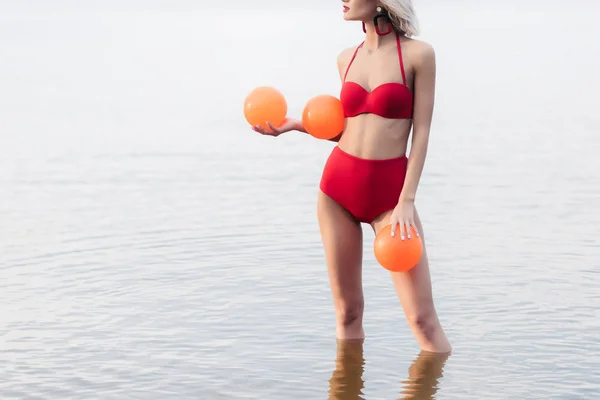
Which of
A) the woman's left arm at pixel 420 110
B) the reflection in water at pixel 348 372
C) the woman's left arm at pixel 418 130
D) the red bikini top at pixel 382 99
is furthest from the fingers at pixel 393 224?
the reflection in water at pixel 348 372

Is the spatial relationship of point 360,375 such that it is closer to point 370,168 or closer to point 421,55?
point 370,168

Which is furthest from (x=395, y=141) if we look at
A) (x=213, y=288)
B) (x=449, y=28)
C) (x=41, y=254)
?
(x=449, y=28)

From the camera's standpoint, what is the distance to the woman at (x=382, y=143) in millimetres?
5940

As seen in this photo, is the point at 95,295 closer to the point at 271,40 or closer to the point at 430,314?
the point at 430,314

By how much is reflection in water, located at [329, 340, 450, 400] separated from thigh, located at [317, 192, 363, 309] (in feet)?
1.57

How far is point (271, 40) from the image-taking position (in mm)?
42031

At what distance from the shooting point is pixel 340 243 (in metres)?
6.34

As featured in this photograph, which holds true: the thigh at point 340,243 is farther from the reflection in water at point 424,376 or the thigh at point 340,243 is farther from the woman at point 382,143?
the reflection in water at point 424,376

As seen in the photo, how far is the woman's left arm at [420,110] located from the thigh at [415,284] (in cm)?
25

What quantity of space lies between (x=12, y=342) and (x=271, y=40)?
35462mm

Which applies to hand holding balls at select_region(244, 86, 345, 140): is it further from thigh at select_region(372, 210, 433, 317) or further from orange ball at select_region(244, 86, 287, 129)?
thigh at select_region(372, 210, 433, 317)

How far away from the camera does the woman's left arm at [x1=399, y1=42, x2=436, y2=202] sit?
589 cm

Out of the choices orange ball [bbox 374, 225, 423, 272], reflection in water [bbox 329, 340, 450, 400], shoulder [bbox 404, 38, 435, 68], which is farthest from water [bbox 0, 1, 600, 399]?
shoulder [bbox 404, 38, 435, 68]

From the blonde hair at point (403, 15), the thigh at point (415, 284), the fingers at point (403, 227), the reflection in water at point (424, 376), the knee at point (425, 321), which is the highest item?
the blonde hair at point (403, 15)
